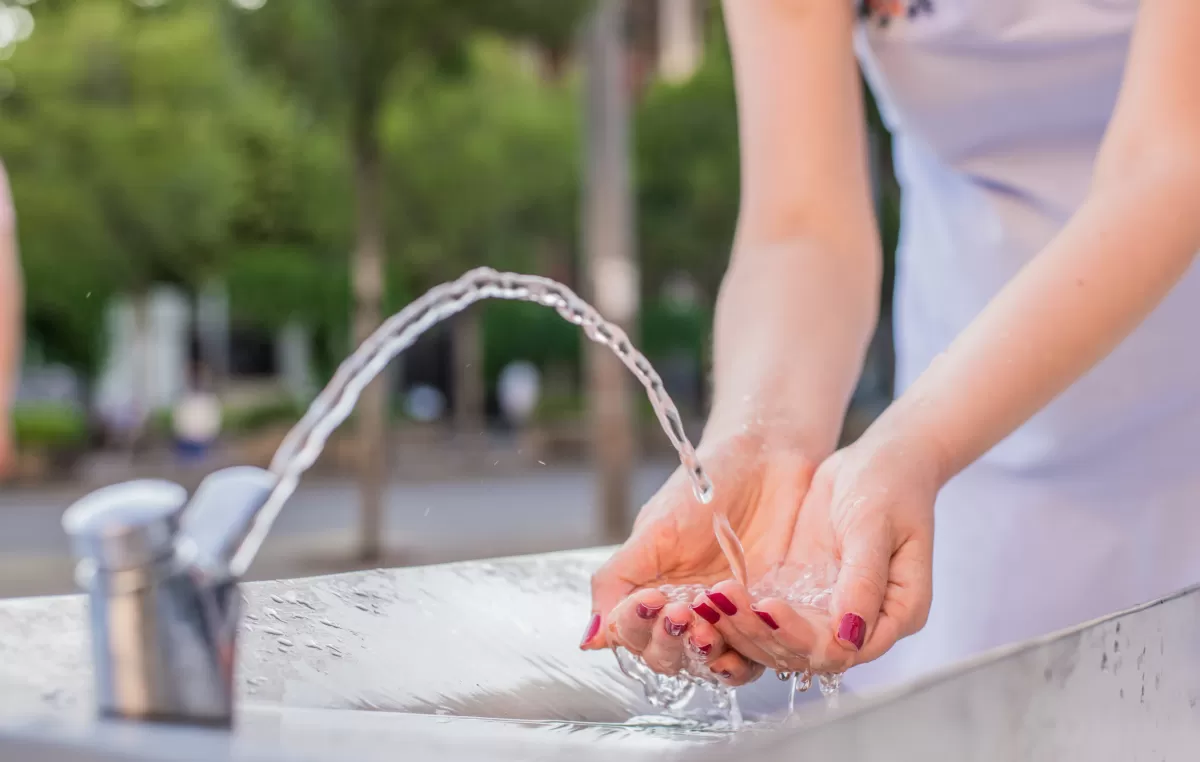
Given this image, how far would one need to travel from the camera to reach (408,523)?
891 cm

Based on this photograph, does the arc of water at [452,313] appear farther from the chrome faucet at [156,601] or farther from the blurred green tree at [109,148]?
the blurred green tree at [109,148]

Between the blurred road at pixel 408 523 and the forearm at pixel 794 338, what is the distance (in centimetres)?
421

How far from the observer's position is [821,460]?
108cm

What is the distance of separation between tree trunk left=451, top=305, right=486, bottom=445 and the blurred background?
95 mm

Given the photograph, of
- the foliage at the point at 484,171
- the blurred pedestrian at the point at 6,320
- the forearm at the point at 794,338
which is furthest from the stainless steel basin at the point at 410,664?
the foliage at the point at 484,171

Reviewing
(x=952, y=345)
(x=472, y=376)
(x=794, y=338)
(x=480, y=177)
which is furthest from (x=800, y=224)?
(x=480, y=177)

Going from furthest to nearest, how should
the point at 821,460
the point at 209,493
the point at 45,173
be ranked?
the point at 45,173, the point at 821,460, the point at 209,493

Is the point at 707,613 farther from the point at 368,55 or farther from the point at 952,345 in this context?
the point at 368,55

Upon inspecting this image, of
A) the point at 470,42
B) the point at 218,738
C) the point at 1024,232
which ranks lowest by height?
the point at 218,738

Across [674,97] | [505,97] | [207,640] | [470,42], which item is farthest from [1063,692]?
[505,97]

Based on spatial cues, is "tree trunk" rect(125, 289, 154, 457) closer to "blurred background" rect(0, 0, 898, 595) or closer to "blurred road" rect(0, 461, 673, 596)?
"blurred background" rect(0, 0, 898, 595)

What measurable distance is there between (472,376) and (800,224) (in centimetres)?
1455

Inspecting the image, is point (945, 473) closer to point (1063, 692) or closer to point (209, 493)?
point (1063, 692)

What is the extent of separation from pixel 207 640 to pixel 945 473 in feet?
1.62
